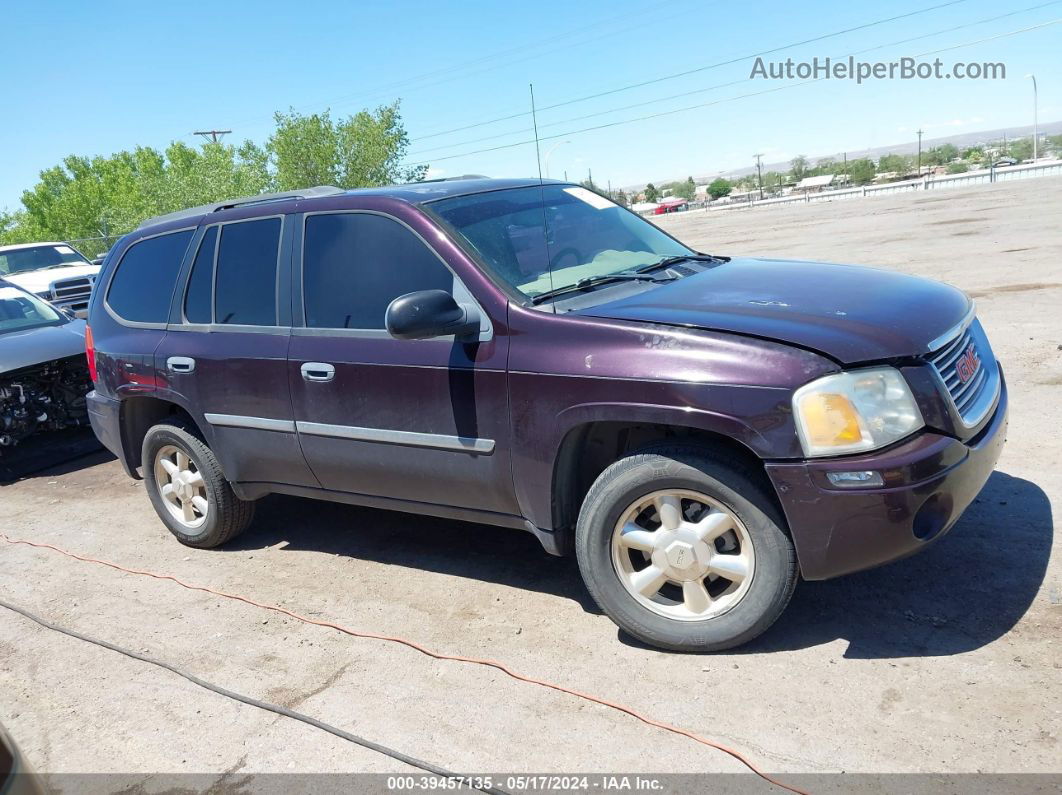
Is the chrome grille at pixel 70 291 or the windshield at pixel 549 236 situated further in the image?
the chrome grille at pixel 70 291

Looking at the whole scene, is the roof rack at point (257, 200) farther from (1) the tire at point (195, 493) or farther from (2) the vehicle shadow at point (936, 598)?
(2) the vehicle shadow at point (936, 598)

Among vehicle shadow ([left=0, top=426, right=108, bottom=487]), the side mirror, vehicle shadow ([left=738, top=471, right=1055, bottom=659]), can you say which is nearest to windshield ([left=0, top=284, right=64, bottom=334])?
vehicle shadow ([left=0, top=426, right=108, bottom=487])

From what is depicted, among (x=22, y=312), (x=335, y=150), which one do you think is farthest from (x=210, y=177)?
(x=22, y=312)

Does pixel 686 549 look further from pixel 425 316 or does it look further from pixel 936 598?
pixel 425 316

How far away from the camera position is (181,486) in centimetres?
538

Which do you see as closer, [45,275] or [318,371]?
[318,371]

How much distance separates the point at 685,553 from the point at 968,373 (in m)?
1.37

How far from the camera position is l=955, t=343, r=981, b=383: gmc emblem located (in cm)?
352

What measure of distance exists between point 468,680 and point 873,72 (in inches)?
1141

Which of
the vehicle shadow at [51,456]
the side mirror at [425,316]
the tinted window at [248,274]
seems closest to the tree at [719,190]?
the vehicle shadow at [51,456]

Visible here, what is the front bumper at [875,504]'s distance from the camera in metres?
3.09

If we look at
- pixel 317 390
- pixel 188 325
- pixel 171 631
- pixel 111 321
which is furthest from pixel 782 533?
pixel 111 321

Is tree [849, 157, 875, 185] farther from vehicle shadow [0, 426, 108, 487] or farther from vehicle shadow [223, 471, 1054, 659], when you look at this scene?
vehicle shadow [223, 471, 1054, 659]

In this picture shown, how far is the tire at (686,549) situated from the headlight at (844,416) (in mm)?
311
